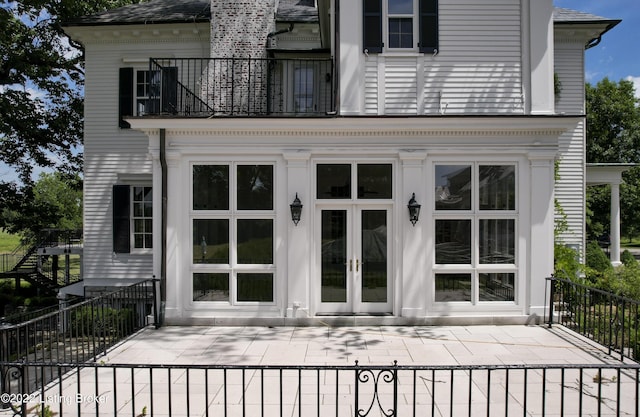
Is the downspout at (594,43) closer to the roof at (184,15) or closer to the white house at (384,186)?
the roof at (184,15)

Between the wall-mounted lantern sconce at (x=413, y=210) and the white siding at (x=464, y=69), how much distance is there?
1.90 metres

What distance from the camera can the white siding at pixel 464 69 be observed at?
326 inches

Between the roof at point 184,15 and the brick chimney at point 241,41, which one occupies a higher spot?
the roof at point 184,15

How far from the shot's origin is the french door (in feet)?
26.9

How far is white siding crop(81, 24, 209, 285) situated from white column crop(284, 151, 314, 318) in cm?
633

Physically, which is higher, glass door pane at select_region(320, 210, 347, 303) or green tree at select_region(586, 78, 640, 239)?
green tree at select_region(586, 78, 640, 239)

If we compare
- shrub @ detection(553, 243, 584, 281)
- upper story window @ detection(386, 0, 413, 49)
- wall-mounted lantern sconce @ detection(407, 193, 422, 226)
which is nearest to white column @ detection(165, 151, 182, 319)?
wall-mounted lantern sconce @ detection(407, 193, 422, 226)

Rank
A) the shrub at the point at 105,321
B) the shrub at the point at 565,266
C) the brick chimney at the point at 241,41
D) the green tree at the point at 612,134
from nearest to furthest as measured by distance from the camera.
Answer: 1. the shrub at the point at 105,321
2. the shrub at the point at 565,266
3. the brick chimney at the point at 241,41
4. the green tree at the point at 612,134

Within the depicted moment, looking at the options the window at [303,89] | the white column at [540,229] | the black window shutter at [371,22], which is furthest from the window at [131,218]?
the white column at [540,229]

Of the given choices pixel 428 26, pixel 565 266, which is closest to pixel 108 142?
pixel 428 26

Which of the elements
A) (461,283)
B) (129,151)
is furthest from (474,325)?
(129,151)

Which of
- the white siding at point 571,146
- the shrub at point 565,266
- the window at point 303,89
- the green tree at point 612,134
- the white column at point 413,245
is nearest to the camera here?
the white column at point 413,245

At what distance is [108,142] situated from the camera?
12.5m

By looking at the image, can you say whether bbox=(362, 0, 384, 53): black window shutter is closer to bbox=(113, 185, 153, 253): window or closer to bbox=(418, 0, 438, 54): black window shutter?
bbox=(418, 0, 438, 54): black window shutter
